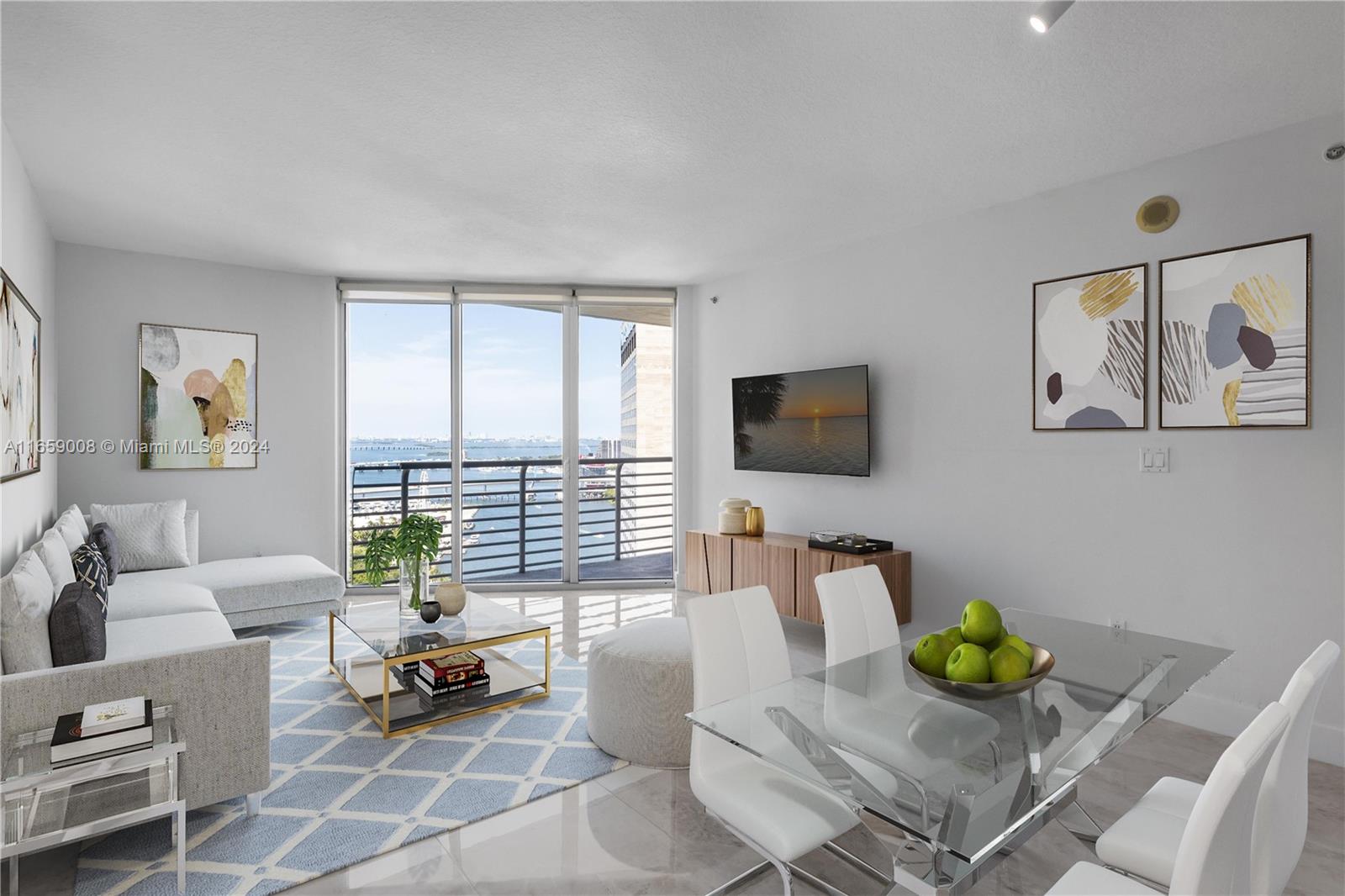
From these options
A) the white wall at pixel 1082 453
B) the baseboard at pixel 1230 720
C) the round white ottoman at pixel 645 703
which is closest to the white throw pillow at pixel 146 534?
the round white ottoman at pixel 645 703

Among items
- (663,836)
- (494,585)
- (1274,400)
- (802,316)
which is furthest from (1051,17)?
(494,585)

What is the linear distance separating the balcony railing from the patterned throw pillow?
8.01ft

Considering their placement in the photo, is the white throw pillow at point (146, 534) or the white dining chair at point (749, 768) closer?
the white dining chair at point (749, 768)

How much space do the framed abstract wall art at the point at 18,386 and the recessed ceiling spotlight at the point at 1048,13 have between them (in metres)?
3.91

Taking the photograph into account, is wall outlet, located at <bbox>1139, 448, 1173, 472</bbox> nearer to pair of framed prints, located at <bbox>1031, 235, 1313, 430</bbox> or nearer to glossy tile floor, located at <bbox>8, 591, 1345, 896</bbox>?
pair of framed prints, located at <bbox>1031, 235, 1313, 430</bbox>

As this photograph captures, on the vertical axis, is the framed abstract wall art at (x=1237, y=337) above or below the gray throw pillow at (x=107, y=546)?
above

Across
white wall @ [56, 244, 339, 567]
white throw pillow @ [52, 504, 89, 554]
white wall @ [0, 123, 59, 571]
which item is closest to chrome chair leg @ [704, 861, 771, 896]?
white wall @ [0, 123, 59, 571]

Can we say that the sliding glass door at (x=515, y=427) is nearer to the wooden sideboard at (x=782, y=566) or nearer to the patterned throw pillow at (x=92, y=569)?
the wooden sideboard at (x=782, y=566)

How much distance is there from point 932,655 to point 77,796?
7.83 ft

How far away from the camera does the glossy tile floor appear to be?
212cm

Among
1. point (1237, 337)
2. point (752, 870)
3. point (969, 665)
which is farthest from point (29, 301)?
point (1237, 337)

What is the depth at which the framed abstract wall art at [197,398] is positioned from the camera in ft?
17.1

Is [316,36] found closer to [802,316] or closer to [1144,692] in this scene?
[1144,692]

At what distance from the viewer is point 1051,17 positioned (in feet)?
6.20
